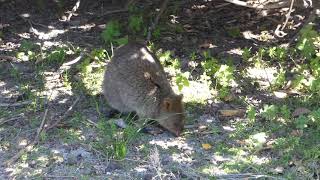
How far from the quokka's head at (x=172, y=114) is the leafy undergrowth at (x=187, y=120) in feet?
0.31

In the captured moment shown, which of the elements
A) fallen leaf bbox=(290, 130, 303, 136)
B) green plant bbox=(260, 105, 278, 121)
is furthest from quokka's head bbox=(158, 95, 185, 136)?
fallen leaf bbox=(290, 130, 303, 136)

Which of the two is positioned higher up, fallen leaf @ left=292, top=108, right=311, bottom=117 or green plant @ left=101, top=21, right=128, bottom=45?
green plant @ left=101, top=21, right=128, bottom=45

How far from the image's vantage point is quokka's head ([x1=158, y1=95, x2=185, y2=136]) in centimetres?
575

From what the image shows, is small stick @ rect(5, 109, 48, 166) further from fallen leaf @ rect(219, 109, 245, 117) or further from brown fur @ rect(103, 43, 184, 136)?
fallen leaf @ rect(219, 109, 245, 117)

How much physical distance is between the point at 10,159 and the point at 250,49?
11.9 ft

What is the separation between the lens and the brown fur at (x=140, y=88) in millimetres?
5957

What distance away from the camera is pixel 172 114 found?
230 inches

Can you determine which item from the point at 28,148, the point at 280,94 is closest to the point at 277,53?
the point at 280,94

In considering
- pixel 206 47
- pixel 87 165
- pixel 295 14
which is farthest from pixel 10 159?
pixel 295 14

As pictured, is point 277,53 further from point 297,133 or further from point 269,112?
point 297,133

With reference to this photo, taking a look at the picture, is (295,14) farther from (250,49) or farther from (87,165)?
(87,165)

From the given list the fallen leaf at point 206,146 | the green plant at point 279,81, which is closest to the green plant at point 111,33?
the green plant at point 279,81

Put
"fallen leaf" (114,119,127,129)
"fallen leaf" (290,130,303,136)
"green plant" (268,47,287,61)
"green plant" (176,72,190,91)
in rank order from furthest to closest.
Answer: "green plant" (268,47,287,61) → "green plant" (176,72,190,91) → "fallen leaf" (114,119,127,129) → "fallen leaf" (290,130,303,136)

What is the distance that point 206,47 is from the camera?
25.7ft
